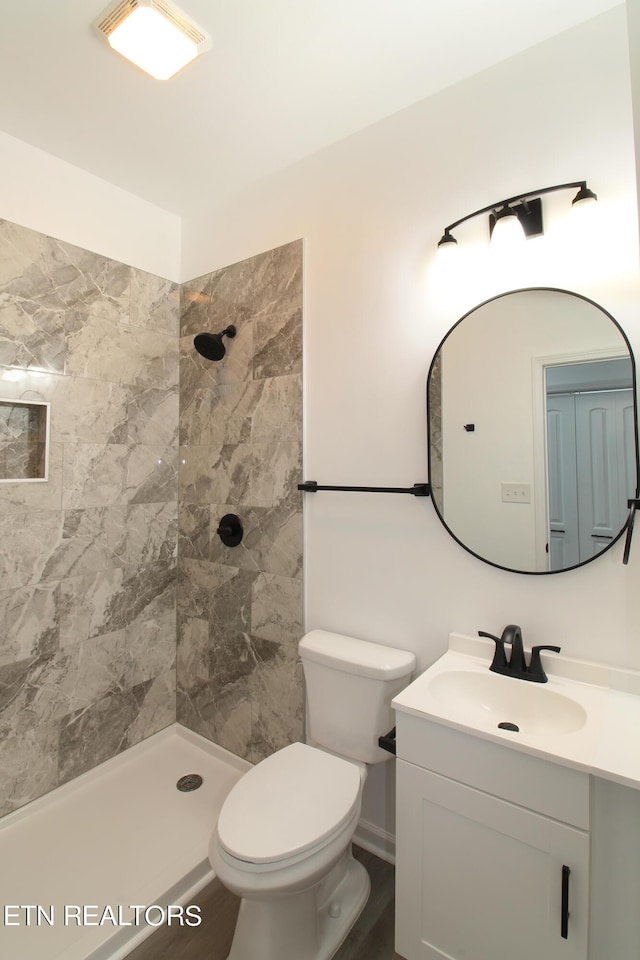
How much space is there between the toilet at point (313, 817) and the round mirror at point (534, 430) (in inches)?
22.9

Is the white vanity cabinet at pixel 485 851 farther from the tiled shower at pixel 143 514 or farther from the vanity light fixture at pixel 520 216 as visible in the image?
the vanity light fixture at pixel 520 216

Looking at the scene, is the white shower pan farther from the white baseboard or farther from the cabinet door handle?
the cabinet door handle

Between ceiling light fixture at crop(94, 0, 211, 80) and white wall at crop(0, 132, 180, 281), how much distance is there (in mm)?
706

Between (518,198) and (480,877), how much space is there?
1807mm

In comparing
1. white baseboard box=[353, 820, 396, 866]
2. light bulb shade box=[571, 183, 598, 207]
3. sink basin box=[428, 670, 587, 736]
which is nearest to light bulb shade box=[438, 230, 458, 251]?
light bulb shade box=[571, 183, 598, 207]

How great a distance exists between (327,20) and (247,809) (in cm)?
225

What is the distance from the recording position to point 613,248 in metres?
1.22

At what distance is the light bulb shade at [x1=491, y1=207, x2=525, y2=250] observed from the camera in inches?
50.8

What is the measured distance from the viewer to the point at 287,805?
123 centimetres

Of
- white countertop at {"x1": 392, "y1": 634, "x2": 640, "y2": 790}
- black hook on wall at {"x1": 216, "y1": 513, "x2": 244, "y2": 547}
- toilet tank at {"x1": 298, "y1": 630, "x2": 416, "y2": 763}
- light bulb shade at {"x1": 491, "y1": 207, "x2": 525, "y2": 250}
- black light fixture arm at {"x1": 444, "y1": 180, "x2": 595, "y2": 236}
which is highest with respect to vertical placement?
black light fixture arm at {"x1": 444, "y1": 180, "x2": 595, "y2": 236}

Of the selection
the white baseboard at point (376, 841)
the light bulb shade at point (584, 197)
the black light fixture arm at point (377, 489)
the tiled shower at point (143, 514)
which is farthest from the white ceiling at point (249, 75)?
the white baseboard at point (376, 841)

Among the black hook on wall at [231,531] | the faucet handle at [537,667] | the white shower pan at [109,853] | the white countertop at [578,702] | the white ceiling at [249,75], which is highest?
the white ceiling at [249,75]

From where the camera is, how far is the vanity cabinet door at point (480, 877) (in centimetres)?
95

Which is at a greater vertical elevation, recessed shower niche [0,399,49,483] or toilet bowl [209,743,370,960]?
recessed shower niche [0,399,49,483]
